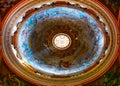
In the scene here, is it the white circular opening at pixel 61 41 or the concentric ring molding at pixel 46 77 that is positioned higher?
the white circular opening at pixel 61 41

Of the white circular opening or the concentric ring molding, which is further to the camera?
the white circular opening

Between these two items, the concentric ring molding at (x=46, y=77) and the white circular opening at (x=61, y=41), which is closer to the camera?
the concentric ring molding at (x=46, y=77)

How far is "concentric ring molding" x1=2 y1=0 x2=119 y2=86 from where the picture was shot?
13852 millimetres

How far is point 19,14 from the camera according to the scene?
555 inches

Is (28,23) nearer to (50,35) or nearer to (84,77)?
(50,35)

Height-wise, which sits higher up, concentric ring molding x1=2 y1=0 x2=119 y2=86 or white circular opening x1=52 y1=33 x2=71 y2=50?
white circular opening x1=52 y1=33 x2=71 y2=50

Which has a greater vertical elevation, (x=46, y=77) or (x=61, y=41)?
(x=61, y=41)

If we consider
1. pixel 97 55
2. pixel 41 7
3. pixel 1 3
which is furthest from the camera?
pixel 97 55

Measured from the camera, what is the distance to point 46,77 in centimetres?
1533

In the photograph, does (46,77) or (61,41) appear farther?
(61,41)

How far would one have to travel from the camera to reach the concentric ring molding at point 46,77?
1385 centimetres

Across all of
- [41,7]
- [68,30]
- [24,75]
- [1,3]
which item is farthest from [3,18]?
[68,30]

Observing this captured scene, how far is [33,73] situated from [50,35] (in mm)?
2133

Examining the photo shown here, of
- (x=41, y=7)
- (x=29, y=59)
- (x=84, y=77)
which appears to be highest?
(x=41, y=7)
